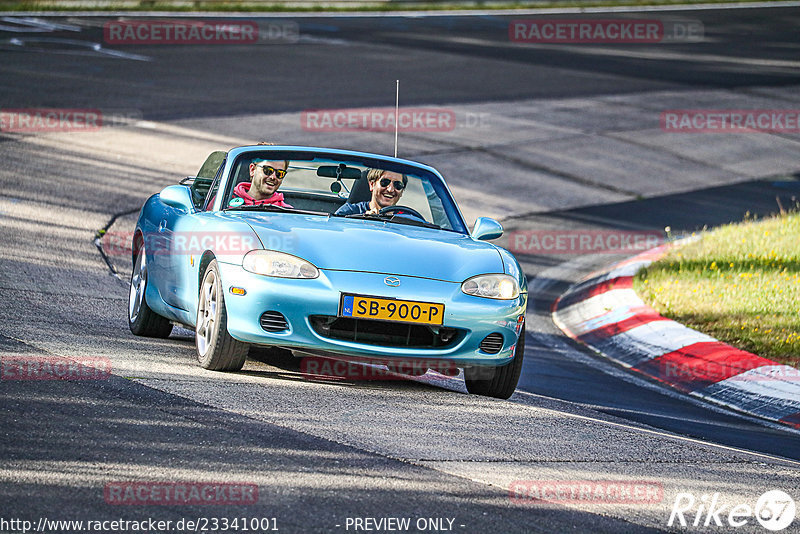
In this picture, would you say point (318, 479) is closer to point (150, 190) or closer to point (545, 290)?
point (545, 290)

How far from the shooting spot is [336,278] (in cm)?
653

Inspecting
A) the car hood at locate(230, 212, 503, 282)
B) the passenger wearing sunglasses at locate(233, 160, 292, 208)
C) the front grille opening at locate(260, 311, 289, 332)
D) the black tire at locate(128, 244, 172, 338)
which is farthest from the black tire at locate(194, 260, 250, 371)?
the black tire at locate(128, 244, 172, 338)

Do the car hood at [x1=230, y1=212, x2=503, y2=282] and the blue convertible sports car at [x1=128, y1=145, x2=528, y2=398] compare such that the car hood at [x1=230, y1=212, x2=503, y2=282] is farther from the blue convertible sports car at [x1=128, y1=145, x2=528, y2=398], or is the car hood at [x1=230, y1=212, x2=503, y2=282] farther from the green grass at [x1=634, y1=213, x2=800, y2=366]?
the green grass at [x1=634, y1=213, x2=800, y2=366]

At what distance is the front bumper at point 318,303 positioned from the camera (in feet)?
21.3

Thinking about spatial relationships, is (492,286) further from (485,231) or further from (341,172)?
(341,172)

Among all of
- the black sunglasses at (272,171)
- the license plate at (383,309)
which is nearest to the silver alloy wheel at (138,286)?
the black sunglasses at (272,171)

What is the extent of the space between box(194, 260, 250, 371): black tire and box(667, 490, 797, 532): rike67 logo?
2.59 m

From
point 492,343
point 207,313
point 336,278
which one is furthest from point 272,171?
point 492,343

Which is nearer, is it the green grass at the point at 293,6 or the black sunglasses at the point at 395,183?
the black sunglasses at the point at 395,183

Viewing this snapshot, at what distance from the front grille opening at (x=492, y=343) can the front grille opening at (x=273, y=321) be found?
1109mm

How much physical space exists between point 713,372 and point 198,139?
9412mm

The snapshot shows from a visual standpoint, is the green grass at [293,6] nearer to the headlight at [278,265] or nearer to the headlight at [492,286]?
the headlight at [278,265]

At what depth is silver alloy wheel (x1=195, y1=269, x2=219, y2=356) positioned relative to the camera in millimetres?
6809

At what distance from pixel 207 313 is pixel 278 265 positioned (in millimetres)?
616
